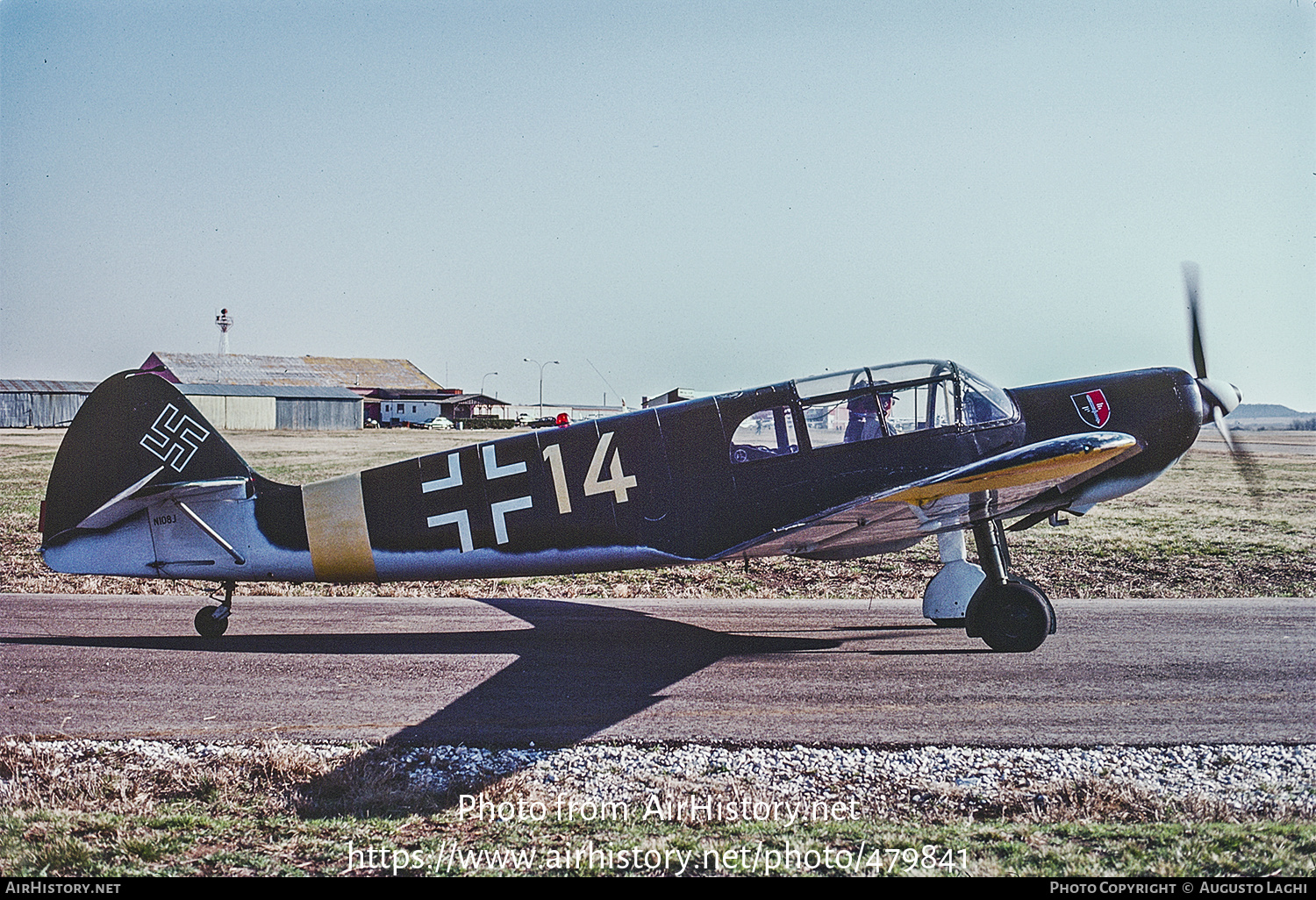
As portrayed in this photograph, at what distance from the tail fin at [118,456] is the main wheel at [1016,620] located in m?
6.93

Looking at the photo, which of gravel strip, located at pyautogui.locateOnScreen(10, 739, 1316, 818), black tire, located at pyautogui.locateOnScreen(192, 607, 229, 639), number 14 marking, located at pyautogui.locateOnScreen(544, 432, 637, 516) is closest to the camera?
gravel strip, located at pyautogui.locateOnScreen(10, 739, 1316, 818)

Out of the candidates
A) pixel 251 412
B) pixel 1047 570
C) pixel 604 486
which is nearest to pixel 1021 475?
pixel 604 486

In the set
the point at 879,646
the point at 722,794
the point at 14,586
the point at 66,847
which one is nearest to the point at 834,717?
the point at 722,794

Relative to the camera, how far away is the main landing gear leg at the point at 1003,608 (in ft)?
27.0

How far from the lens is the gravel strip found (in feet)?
16.9

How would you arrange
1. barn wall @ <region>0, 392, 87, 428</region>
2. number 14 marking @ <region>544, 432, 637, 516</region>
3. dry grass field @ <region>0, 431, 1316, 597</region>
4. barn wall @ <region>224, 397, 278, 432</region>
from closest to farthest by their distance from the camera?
number 14 marking @ <region>544, 432, 637, 516</region> < dry grass field @ <region>0, 431, 1316, 597</region> < barn wall @ <region>224, 397, 278, 432</region> < barn wall @ <region>0, 392, 87, 428</region>

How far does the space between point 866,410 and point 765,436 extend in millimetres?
913

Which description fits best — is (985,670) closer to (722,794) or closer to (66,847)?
(722,794)

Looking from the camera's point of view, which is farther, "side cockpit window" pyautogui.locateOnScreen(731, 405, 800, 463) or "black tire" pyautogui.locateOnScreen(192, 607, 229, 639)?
"black tire" pyautogui.locateOnScreen(192, 607, 229, 639)

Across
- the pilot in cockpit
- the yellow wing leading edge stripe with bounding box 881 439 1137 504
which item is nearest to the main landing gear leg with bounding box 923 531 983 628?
the pilot in cockpit

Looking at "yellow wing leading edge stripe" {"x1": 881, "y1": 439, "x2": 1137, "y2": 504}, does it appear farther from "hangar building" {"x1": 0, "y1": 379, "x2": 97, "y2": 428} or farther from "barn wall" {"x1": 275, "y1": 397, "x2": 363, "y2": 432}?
"hangar building" {"x1": 0, "y1": 379, "x2": 97, "y2": 428}

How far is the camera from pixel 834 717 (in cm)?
646

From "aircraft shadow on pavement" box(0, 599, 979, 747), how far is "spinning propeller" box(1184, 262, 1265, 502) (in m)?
3.81

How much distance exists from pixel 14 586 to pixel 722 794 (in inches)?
409
